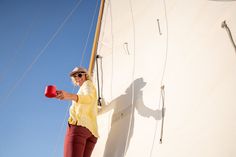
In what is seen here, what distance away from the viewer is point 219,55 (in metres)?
1.38

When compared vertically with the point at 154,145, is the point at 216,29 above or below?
above

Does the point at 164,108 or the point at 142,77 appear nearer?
the point at 164,108

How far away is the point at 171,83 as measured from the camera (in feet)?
5.53

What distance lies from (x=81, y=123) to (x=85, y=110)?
124 millimetres

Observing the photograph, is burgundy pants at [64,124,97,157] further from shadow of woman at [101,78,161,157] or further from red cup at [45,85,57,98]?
red cup at [45,85,57,98]

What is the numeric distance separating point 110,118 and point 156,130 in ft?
2.60

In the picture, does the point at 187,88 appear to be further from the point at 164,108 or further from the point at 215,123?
the point at 215,123

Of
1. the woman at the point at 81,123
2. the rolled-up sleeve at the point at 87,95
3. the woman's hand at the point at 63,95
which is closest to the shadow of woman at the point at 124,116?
the woman at the point at 81,123

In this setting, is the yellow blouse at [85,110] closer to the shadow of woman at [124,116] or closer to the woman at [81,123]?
the woman at [81,123]

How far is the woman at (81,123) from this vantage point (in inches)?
69.4

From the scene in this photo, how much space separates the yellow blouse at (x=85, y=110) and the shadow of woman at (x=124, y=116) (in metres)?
0.21

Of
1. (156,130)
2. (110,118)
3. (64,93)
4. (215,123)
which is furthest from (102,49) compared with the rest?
(215,123)

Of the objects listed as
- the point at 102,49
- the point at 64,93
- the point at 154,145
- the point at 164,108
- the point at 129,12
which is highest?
the point at 129,12

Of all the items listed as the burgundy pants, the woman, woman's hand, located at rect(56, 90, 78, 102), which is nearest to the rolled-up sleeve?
the woman
